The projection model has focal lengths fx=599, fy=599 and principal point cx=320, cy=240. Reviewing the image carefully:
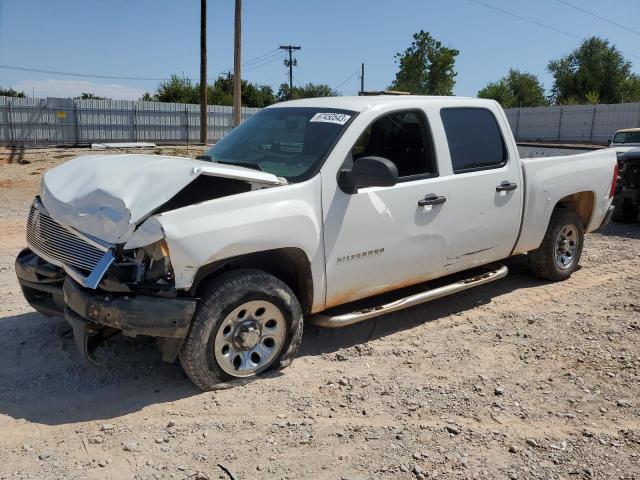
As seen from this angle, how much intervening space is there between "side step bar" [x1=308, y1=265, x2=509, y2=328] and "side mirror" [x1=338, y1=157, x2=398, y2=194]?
962mm

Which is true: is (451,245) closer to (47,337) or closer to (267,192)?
(267,192)

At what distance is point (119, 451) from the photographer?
3211mm

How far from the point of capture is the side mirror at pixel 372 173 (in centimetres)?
397

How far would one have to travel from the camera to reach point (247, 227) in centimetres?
369

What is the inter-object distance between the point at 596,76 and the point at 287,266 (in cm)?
6182

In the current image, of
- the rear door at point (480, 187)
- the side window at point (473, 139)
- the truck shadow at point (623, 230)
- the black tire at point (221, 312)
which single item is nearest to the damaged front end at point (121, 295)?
the black tire at point (221, 312)

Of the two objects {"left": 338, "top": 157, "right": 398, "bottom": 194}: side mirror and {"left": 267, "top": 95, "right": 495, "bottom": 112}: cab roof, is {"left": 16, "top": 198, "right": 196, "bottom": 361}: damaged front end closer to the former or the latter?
{"left": 338, "top": 157, "right": 398, "bottom": 194}: side mirror

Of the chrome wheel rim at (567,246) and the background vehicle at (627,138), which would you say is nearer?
the chrome wheel rim at (567,246)

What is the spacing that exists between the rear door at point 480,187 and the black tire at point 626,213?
5.64 metres

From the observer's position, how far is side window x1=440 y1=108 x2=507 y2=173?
5.04 m

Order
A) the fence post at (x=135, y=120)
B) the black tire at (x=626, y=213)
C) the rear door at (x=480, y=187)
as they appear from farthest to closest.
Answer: the fence post at (x=135, y=120) < the black tire at (x=626, y=213) < the rear door at (x=480, y=187)

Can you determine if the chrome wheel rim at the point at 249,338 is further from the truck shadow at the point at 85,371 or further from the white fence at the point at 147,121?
the white fence at the point at 147,121

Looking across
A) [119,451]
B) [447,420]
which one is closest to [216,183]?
[119,451]

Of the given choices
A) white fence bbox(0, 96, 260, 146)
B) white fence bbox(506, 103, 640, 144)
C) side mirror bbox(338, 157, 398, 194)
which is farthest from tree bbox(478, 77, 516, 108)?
side mirror bbox(338, 157, 398, 194)
